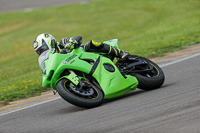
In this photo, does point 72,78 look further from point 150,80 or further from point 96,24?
point 96,24

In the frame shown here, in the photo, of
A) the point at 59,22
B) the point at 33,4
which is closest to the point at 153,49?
the point at 59,22

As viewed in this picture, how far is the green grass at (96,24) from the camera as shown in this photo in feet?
54.4

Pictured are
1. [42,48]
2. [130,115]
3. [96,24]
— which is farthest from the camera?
[96,24]

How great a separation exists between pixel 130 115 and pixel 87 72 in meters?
1.53

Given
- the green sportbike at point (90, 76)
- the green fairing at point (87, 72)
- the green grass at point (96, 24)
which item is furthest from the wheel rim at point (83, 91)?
the green grass at point (96, 24)

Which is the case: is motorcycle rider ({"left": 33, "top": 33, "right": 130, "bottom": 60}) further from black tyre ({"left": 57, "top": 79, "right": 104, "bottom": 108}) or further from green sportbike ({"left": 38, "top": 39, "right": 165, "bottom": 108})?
black tyre ({"left": 57, "top": 79, "right": 104, "bottom": 108})

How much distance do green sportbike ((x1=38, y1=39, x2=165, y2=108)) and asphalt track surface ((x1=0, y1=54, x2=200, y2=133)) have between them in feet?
0.58

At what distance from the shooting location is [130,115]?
5273 mm

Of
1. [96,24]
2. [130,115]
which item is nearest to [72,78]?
[130,115]

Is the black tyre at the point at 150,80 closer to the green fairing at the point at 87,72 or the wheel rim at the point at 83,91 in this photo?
the green fairing at the point at 87,72

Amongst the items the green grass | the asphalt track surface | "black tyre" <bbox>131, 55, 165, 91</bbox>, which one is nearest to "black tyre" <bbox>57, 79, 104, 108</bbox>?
the asphalt track surface

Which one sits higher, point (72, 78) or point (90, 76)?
point (72, 78)

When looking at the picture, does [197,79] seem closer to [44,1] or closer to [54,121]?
[54,121]

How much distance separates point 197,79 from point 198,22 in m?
9.90
